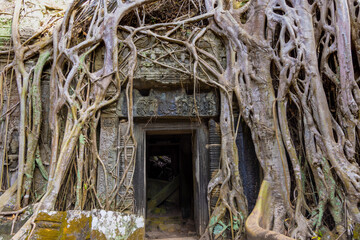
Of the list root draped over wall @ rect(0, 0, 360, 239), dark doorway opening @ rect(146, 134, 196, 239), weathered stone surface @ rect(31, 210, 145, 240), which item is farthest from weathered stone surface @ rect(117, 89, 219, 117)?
weathered stone surface @ rect(31, 210, 145, 240)

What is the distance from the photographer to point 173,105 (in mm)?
3354

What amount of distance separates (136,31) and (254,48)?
144 centimetres

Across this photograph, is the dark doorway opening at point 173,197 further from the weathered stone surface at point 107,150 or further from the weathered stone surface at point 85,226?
the weathered stone surface at point 85,226

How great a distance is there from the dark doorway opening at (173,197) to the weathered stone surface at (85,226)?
1812 millimetres

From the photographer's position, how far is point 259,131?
9.68ft

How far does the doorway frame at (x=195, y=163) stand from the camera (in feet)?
10.6

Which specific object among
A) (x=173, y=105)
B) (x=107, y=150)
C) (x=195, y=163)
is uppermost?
(x=173, y=105)

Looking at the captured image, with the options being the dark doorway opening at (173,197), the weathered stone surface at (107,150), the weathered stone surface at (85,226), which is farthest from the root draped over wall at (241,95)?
the dark doorway opening at (173,197)

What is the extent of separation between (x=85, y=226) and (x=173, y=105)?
1.93 meters

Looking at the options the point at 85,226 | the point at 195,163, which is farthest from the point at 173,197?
the point at 85,226

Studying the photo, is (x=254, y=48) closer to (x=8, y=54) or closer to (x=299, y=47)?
(x=299, y=47)

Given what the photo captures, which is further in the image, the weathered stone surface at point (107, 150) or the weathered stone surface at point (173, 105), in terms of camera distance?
the weathered stone surface at point (173, 105)

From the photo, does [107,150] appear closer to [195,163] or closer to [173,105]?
[173,105]

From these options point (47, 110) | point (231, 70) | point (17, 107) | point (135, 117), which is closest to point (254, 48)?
point (231, 70)
